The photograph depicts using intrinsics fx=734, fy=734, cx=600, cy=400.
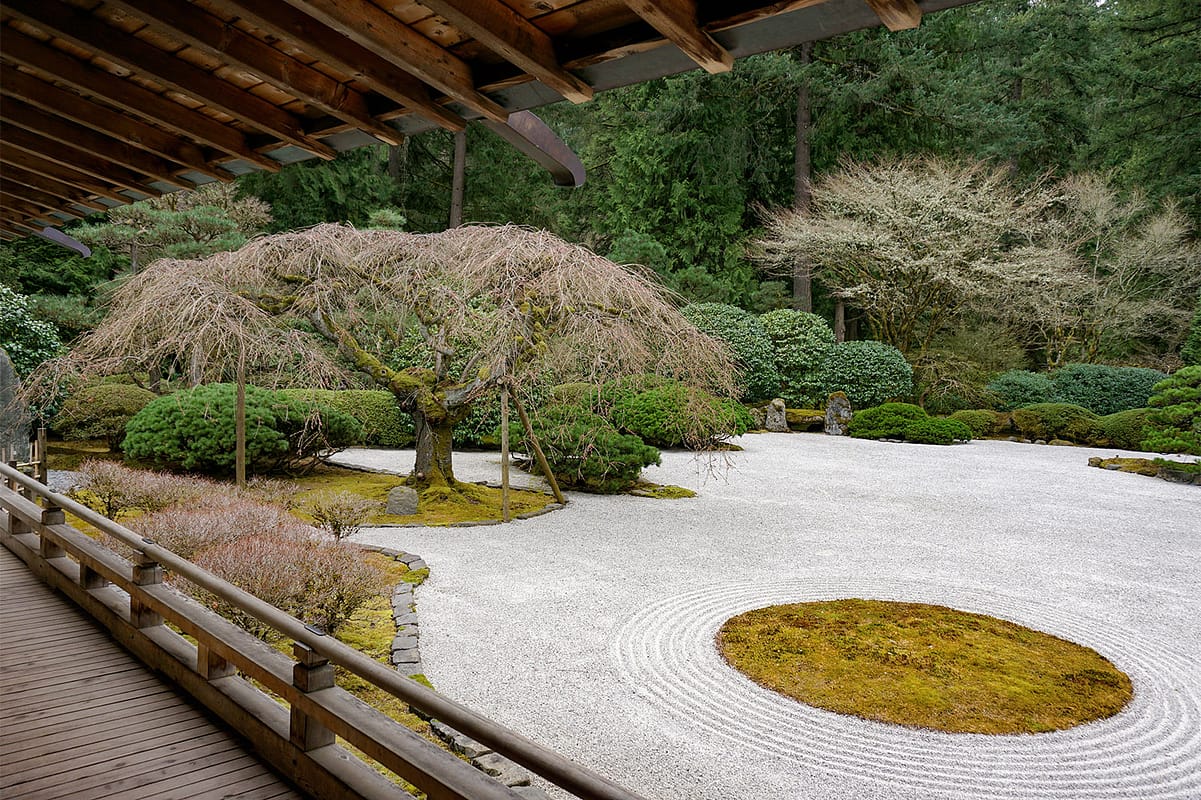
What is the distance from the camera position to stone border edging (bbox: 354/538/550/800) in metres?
2.70

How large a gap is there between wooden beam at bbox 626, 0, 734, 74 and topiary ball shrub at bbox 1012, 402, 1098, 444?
48.3ft

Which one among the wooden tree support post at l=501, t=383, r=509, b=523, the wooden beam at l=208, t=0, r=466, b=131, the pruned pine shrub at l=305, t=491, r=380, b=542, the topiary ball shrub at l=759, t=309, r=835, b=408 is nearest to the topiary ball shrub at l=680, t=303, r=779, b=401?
the topiary ball shrub at l=759, t=309, r=835, b=408

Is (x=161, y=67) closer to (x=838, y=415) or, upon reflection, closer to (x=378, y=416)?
(x=378, y=416)

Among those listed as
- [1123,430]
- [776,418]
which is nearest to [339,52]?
[776,418]

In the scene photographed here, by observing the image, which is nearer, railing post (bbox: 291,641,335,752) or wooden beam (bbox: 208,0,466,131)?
wooden beam (bbox: 208,0,466,131)

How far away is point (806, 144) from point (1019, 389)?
25.1 ft

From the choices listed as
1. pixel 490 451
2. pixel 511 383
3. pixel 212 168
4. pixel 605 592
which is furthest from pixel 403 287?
pixel 490 451

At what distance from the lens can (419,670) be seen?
3.59m

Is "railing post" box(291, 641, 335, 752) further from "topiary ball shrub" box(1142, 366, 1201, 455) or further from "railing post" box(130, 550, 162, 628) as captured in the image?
"topiary ball shrub" box(1142, 366, 1201, 455)

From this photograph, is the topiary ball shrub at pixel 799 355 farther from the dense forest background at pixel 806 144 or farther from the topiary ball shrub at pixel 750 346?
the dense forest background at pixel 806 144

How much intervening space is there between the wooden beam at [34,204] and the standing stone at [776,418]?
1272 cm

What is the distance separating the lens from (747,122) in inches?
761

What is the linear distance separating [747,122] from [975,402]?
30.1ft

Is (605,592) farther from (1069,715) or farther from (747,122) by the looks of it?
(747,122)
